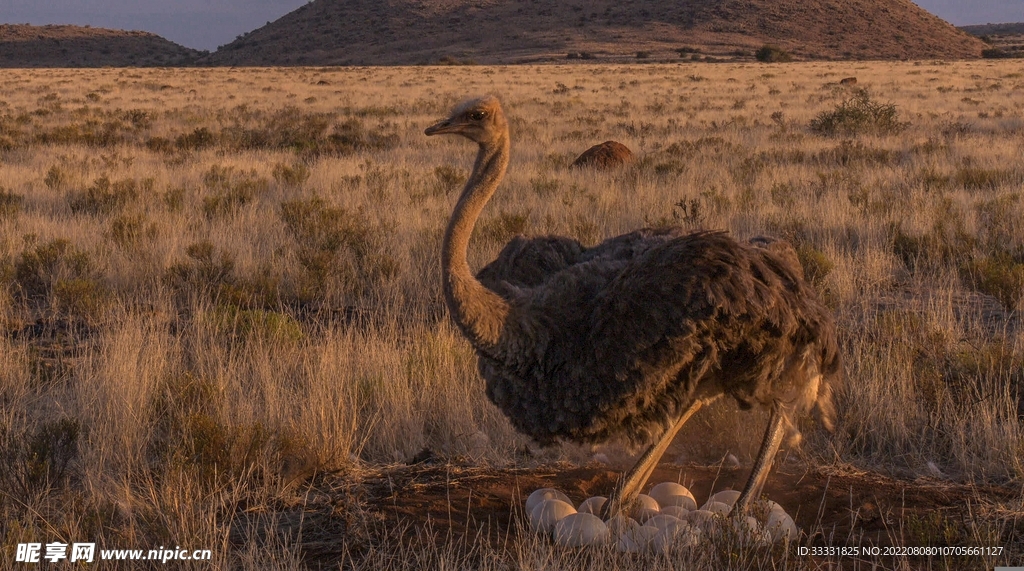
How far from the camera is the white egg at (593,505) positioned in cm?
375

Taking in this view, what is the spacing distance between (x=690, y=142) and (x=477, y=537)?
46.7 feet

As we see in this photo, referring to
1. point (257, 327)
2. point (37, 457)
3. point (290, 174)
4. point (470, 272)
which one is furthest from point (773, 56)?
point (37, 457)

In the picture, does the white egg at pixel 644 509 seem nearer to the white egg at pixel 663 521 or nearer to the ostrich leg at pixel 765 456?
the white egg at pixel 663 521

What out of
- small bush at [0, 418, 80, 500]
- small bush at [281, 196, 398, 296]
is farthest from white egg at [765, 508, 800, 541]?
small bush at [281, 196, 398, 296]

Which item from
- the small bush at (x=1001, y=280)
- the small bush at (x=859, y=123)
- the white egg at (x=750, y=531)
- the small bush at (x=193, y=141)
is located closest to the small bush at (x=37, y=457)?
the white egg at (x=750, y=531)

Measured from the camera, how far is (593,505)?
12.6 feet

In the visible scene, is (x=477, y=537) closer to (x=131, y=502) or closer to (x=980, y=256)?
(x=131, y=502)

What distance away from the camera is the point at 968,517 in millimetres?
3551

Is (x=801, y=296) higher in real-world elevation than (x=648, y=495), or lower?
higher

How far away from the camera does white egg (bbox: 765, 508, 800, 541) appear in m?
3.34

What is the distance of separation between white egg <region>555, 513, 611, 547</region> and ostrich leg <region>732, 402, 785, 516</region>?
578 mm

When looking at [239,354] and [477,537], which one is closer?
[477,537]

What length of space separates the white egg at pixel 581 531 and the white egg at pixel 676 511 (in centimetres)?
34

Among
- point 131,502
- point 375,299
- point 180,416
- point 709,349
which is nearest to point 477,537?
point 709,349
